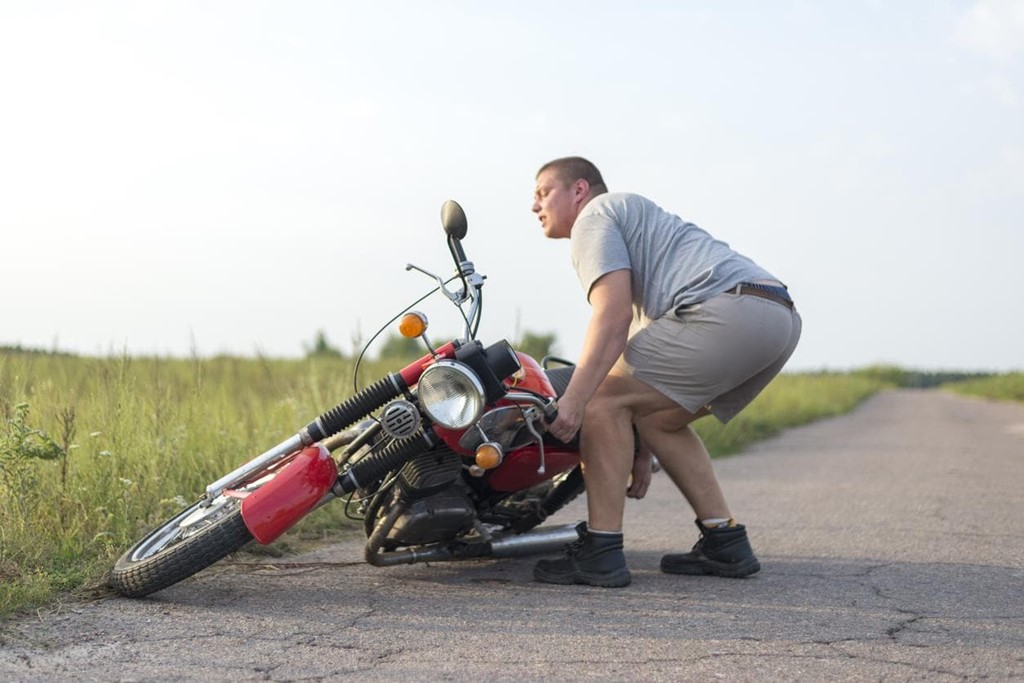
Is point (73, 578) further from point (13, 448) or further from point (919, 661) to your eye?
point (919, 661)

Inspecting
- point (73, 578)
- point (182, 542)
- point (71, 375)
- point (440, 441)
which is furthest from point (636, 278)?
point (71, 375)

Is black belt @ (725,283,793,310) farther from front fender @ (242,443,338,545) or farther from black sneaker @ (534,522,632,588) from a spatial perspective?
front fender @ (242,443,338,545)

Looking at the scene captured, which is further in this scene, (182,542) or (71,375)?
(71,375)

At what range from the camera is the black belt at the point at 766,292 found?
4.70 metres

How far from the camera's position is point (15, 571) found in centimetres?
440

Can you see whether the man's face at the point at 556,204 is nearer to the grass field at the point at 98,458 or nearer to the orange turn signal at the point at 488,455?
the orange turn signal at the point at 488,455

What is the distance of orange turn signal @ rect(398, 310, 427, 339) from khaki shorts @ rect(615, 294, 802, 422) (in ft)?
3.63

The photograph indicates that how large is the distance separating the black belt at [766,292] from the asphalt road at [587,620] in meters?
1.13

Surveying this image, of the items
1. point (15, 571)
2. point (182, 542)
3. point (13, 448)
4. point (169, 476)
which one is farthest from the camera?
point (169, 476)

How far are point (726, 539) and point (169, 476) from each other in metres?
2.73

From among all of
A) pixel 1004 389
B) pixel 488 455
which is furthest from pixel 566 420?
pixel 1004 389

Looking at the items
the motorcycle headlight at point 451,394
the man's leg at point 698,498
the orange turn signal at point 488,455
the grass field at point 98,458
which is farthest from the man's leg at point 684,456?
the grass field at point 98,458

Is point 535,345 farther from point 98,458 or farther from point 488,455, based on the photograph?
point 488,455

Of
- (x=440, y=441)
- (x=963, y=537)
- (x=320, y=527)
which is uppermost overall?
(x=440, y=441)
